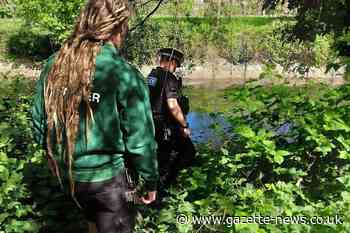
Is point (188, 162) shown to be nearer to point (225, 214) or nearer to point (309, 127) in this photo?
point (309, 127)

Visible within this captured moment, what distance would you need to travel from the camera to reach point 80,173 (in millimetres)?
2293

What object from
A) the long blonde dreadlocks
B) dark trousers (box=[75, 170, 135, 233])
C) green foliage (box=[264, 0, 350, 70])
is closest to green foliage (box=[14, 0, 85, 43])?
green foliage (box=[264, 0, 350, 70])

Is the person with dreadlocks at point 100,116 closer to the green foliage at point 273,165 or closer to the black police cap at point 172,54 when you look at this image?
the green foliage at point 273,165

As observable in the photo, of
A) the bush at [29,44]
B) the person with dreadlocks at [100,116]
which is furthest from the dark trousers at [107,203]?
the bush at [29,44]

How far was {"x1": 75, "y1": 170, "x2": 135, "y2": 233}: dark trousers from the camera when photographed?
7.55ft

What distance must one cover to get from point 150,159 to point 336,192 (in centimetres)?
124

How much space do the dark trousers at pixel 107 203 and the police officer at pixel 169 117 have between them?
1.96 metres

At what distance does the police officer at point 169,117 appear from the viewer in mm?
4445

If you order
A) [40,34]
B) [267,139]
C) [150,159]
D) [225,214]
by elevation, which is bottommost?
[40,34]

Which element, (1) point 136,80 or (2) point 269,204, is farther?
(2) point 269,204

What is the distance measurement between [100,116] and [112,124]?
2.2 inches

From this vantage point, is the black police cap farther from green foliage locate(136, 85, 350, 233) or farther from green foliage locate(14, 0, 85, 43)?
green foliage locate(14, 0, 85, 43)

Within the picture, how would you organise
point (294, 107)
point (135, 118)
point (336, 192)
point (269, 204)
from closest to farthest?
point (135, 118) < point (269, 204) < point (336, 192) < point (294, 107)

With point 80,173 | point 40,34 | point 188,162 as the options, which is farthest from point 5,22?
point 80,173
